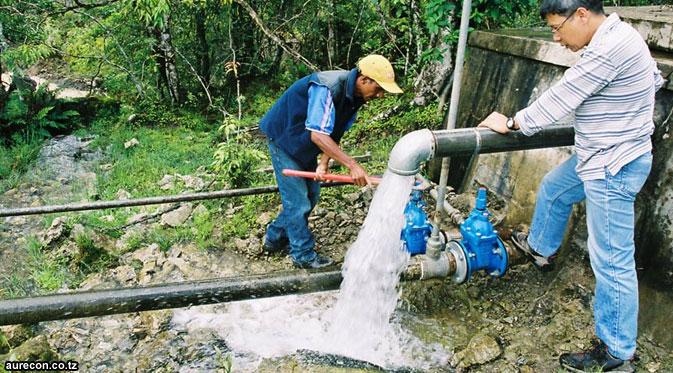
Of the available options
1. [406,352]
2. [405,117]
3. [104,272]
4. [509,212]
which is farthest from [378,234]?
[405,117]

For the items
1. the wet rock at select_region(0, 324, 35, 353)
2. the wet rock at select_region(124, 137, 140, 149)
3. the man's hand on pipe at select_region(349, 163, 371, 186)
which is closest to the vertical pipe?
the man's hand on pipe at select_region(349, 163, 371, 186)

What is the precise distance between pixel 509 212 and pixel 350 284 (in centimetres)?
167

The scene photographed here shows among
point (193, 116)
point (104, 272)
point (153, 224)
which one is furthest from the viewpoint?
point (193, 116)

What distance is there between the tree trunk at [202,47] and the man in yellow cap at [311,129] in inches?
239

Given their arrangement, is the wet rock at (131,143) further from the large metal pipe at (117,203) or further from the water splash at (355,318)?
the water splash at (355,318)

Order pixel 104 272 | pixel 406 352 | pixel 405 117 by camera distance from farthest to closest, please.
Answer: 1. pixel 405 117
2. pixel 104 272
3. pixel 406 352

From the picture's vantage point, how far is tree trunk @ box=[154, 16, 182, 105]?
8.40 m

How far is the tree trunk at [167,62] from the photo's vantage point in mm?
8398

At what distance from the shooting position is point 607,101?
7.79 feet

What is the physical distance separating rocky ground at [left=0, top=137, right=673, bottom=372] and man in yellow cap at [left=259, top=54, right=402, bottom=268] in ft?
1.24

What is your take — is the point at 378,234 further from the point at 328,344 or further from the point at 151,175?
the point at 151,175

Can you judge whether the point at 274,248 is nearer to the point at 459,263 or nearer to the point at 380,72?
the point at 459,263

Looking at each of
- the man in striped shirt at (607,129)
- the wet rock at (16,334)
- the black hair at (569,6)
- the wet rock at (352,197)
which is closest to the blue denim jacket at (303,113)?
the man in striped shirt at (607,129)

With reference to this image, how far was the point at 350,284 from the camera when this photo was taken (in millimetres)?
3174
